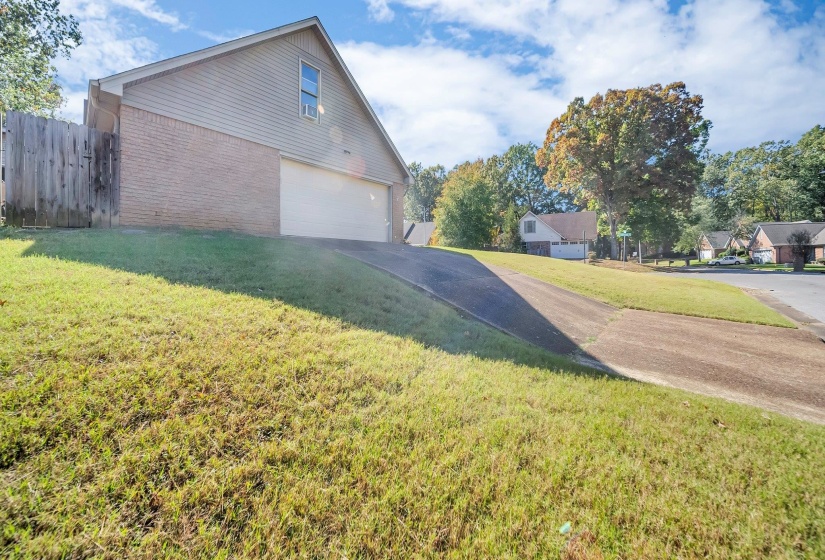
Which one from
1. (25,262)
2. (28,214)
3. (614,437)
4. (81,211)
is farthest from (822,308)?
(28,214)

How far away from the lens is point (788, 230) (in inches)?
1527

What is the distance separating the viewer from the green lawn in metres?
1.58

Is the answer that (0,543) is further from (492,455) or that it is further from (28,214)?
(28,214)

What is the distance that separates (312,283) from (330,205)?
7.04 m

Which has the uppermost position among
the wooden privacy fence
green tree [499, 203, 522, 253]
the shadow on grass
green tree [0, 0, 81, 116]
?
green tree [0, 0, 81, 116]

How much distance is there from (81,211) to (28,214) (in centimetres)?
80

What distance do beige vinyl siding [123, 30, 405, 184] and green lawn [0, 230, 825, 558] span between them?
6252mm

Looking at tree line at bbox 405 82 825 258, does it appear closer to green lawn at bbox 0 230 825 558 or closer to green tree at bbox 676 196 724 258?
green tree at bbox 676 196 724 258

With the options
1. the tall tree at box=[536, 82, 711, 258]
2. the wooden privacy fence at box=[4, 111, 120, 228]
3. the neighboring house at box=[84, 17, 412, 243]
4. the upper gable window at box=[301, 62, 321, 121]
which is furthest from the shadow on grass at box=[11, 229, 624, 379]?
the tall tree at box=[536, 82, 711, 258]

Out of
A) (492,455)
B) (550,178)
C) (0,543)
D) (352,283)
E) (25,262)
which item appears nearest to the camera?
(0,543)

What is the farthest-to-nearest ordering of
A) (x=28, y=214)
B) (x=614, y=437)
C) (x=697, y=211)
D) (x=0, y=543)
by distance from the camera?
(x=697, y=211) < (x=28, y=214) < (x=614, y=437) < (x=0, y=543)

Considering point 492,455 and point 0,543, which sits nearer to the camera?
point 0,543

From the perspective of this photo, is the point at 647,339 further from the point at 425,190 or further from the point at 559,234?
the point at 425,190

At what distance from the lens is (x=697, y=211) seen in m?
49.9
